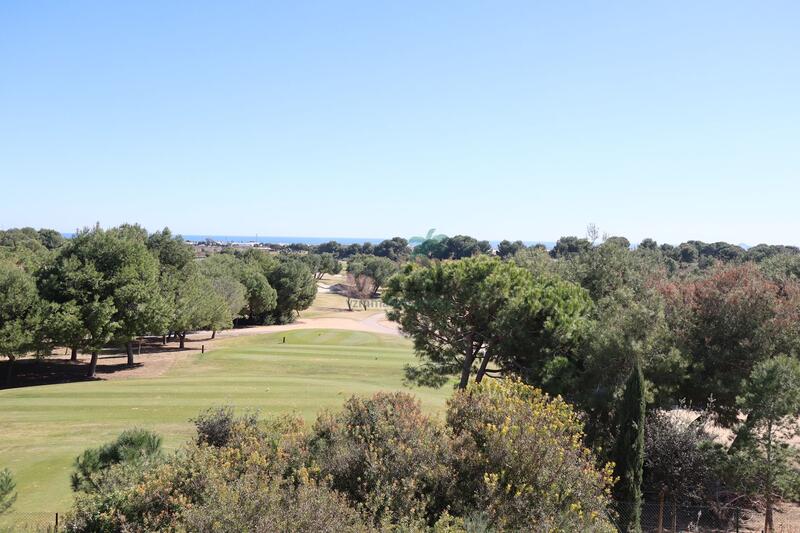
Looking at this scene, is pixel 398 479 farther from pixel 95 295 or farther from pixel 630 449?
pixel 95 295

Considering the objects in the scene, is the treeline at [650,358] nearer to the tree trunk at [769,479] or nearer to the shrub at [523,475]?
the tree trunk at [769,479]

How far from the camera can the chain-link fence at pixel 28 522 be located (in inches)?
469

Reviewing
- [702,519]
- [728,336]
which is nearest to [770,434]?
[702,519]

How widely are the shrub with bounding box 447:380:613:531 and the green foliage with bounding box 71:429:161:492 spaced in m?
7.45

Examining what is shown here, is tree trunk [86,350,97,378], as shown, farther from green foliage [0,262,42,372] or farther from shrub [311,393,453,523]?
shrub [311,393,453,523]

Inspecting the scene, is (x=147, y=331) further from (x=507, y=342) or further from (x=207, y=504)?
(x=207, y=504)

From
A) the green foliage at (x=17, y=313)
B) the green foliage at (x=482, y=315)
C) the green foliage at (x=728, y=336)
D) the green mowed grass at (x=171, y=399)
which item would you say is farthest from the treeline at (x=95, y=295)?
the green foliage at (x=728, y=336)

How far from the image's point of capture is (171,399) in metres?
25.7

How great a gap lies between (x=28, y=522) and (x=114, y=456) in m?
2.53

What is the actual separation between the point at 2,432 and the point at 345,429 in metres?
16.5

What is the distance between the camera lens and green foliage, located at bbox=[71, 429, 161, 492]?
40.0ft

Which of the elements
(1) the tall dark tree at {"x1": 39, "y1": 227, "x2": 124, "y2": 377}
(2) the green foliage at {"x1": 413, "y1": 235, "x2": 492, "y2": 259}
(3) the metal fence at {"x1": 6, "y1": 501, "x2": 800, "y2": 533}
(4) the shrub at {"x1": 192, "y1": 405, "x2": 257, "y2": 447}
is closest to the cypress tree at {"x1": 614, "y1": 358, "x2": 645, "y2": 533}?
(3) the metal fence at {"x1": 6, "y1": 501, "x2": 800, "y2": 533}

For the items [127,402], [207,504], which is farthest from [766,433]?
[127,402]

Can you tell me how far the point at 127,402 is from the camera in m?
25.2
